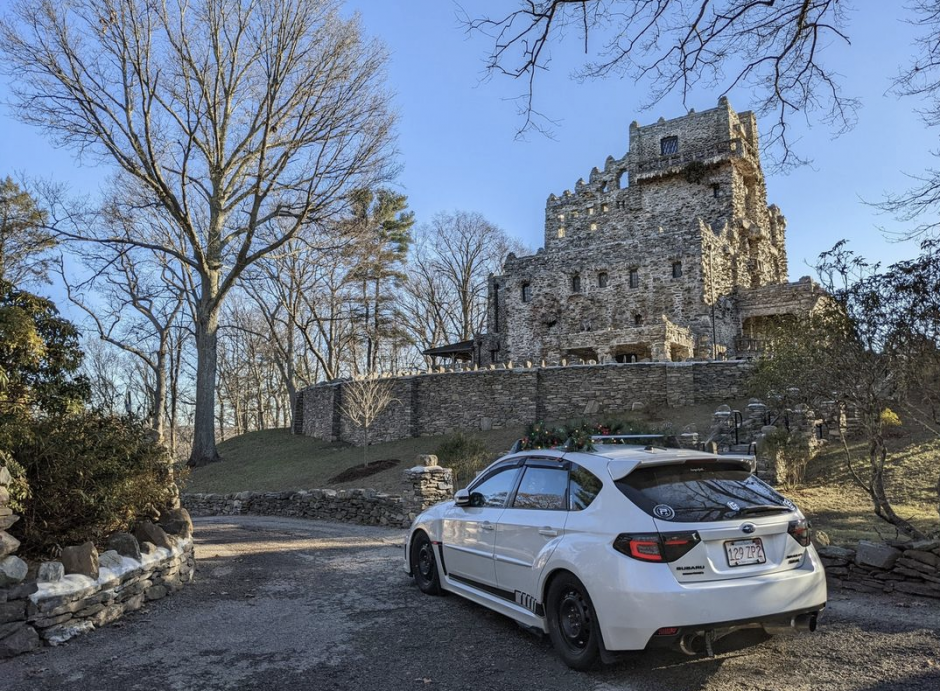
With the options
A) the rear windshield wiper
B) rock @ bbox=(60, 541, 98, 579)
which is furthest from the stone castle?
rock @ bbox=(60, 541, 98, 579)

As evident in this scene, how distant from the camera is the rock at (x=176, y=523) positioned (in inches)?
305

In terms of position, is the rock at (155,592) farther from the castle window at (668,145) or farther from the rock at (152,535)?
the castle window at (668,145)

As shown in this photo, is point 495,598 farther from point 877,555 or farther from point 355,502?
point 355,502

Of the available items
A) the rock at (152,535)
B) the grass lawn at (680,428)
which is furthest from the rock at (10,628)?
the grass lawn at (680,428)

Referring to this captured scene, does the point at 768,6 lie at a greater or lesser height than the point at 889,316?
greater

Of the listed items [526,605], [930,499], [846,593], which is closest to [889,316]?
[846,593]

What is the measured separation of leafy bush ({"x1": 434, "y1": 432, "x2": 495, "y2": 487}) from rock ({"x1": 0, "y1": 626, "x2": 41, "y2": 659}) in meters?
12.8

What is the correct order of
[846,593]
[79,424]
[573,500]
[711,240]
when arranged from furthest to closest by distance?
[711,240]
[79,424]
[846,593]
[573,500]

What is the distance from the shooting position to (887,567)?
6.14 meters

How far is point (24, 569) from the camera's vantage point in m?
4.93

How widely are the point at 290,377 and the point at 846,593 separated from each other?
1357 inches

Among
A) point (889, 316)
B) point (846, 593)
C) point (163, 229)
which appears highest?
point (163, 229)

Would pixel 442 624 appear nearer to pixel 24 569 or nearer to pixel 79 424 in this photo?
pixel 24 569

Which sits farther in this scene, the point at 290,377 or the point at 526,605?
the point at 290,377
